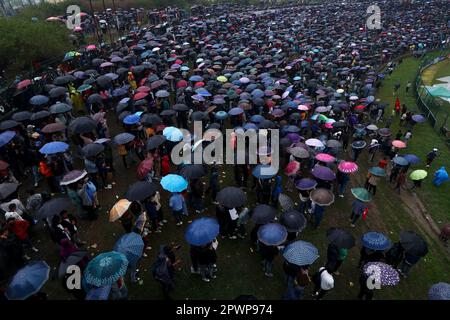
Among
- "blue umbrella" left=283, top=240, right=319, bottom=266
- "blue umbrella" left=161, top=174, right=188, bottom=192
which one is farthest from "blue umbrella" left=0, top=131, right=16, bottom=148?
"blue umbrella" left=283, top=240, right=319, bottom=266

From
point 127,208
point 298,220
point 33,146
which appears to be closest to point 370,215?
point 298,220

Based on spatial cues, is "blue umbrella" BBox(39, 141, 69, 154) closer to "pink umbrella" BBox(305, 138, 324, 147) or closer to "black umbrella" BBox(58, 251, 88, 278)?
"black umbrella" BBox(58, 251, 88, 278)

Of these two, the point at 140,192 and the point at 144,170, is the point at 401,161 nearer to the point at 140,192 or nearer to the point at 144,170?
the point at 144,170

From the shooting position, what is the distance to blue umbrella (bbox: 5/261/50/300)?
6633 mm

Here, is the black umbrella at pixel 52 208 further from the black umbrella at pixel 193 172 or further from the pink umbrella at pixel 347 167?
the pink umbrella at pixel 347 167

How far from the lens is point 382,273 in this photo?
7.74 meters

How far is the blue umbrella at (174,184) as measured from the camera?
10.2 m

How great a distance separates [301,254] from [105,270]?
15.4 ft

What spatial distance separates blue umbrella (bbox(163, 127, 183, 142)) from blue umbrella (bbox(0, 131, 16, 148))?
5.99 meters

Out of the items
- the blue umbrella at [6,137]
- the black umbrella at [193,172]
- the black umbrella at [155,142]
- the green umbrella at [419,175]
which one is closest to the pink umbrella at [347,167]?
the green umbrella at [419,175]

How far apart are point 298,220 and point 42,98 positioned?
1388 cm

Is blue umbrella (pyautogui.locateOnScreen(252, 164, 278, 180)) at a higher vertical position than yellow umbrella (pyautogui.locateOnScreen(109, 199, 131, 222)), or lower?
lower

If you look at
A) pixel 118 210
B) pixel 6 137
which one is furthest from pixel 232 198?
pixel 6 137
